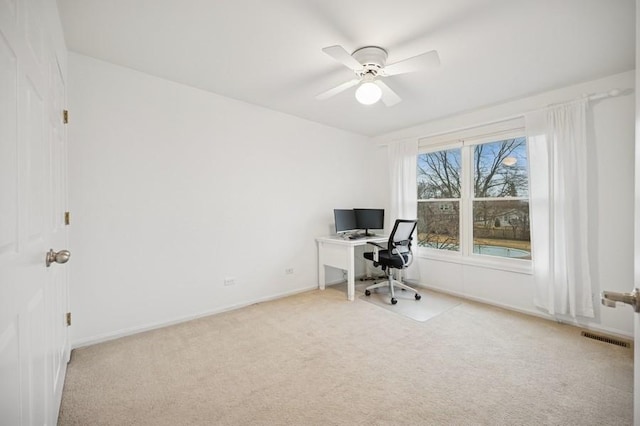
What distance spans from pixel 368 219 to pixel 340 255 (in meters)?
0.88

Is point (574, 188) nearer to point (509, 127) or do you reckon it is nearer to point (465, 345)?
point (509, 127)

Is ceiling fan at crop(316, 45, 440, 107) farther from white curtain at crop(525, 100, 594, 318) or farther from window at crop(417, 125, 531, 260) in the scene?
window at crop(417, 125, 531, 260)

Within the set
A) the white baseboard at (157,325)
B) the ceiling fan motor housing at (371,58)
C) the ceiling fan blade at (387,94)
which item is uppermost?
the ceiling fan motor housing at (371,58)

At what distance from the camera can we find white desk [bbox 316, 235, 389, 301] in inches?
139

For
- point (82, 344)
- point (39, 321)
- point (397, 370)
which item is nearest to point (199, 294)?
point (82, 344)

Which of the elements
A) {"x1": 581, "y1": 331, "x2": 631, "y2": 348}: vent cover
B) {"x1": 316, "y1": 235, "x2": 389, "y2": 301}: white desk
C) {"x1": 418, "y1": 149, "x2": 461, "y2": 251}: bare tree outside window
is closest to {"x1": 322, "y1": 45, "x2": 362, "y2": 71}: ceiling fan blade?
{"x1": 316, "y1": 235, "x2": 389, "y2": 301}: white desk

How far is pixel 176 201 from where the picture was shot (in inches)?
109

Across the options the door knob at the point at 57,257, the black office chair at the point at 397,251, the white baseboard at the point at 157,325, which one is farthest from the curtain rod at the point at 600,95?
the door knob at the point at 57,257

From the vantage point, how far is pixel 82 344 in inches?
90.1

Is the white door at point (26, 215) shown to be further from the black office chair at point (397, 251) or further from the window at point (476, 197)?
the window at point (476, 197)

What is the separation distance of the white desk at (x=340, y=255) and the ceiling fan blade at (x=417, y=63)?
2087 mm

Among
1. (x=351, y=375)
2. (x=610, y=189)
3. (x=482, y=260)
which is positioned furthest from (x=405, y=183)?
(x=351, y=375)

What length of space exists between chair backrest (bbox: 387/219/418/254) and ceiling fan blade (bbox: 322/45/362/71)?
6.24ft

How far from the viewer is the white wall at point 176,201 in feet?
7.60
